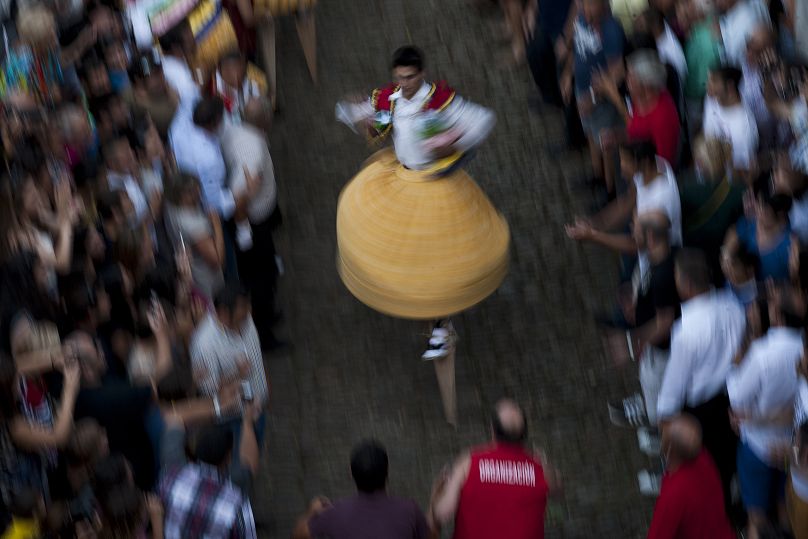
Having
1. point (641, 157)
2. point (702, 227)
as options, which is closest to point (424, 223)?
point (641, 157)

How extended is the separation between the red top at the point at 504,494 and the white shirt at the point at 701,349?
3.66 feet

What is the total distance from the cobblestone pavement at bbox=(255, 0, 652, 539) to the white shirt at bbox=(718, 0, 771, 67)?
1558 mm

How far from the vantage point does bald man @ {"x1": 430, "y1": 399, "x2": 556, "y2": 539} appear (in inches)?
193

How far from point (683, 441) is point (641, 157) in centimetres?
223

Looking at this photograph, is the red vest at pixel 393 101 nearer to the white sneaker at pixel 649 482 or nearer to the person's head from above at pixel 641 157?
the person's head from above at pixel 641 157

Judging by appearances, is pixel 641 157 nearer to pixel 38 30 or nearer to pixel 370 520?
pixel 370 520

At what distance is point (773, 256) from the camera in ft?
19.6

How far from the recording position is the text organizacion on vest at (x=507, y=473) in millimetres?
4898

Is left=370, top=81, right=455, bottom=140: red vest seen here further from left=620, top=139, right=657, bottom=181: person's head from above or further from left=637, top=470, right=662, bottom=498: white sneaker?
left=637, top=470, right=662, bottom=498: white sneaker

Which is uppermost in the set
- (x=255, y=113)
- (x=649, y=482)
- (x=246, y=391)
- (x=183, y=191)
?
(x=183, y=191)

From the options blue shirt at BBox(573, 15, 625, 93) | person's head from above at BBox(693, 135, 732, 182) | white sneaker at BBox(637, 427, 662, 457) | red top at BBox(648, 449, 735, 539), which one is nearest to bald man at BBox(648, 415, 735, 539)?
red top at BBox(648, 449, 735, 539)

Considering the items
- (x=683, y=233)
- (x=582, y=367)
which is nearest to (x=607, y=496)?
(x=582, y=367)

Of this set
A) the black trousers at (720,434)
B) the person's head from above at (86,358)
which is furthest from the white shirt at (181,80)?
the black trousers at (720,434)

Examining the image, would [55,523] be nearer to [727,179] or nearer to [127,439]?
[127,439]
